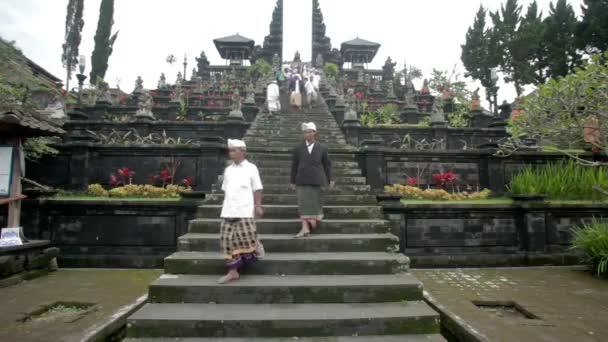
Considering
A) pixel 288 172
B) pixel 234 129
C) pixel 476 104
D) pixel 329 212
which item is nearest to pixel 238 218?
pixel 329 212

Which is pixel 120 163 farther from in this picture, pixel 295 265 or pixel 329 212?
pixel 295 265

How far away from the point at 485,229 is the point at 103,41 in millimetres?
34235

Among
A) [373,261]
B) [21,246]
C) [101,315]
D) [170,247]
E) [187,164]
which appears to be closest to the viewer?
[101,315]

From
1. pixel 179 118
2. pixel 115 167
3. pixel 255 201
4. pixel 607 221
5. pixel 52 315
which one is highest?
pixel 179 118

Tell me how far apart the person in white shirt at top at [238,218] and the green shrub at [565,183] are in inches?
261

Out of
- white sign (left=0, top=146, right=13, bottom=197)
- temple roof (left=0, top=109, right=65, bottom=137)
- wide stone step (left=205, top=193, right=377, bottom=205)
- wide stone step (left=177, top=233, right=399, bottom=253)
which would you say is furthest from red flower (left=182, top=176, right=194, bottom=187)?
wide stone step (left=177, top=233, right=399, bottom=253)

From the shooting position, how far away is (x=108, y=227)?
721 cm

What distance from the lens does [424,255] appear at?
7211 millimetres

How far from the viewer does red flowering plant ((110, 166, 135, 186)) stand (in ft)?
28.3

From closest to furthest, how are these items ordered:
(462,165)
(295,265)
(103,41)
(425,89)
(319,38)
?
(295,265) < (462,165) < (425,89) < (103,41) < (319,38)

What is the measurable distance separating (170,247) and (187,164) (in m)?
2.38

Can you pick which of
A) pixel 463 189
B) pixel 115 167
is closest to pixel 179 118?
pixel 115 167

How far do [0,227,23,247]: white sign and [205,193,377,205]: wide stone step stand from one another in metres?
3.29

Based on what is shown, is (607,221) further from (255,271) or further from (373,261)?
(255,271)
